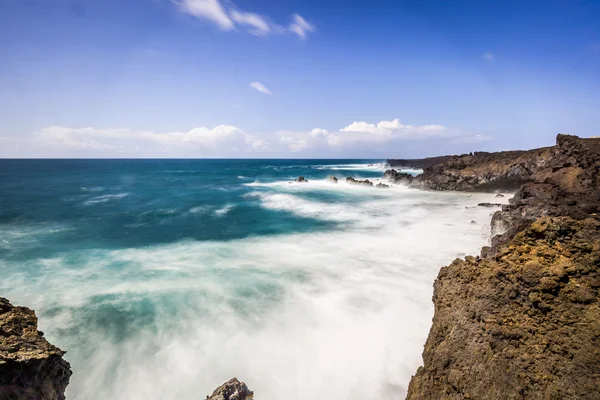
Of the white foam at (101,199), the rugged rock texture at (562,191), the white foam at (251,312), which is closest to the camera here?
the white foam at (251,312)

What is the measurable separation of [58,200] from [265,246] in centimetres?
2940

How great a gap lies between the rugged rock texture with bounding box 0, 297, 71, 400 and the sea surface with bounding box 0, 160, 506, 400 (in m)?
3.34

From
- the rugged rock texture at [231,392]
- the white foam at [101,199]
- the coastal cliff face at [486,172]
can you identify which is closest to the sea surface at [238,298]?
the rugged rock texture at [231,392]

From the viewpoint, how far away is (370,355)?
7.16 m

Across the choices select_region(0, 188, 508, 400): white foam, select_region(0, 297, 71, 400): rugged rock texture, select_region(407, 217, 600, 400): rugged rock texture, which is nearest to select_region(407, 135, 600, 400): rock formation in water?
select_region(407, 217, 600, 400): rugged rock texture

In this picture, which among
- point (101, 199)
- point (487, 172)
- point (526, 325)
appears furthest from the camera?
point (487, 172)

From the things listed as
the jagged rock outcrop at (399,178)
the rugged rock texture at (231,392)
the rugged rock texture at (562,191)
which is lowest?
the rugged rock texture at (231,392)

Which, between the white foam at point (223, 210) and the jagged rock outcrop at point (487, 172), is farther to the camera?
the jagged rock outcrop at point (487, 172)

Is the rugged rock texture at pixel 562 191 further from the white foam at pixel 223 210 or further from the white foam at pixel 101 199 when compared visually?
the white foam at pixel 101 199

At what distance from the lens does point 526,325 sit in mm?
3682

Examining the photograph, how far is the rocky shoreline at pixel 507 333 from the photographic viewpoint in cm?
326

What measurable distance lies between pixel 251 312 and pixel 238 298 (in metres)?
1.08

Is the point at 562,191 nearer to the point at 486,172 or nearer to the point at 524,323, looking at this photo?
the point at 524,323

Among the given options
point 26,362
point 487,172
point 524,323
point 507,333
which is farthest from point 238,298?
point 487,172
